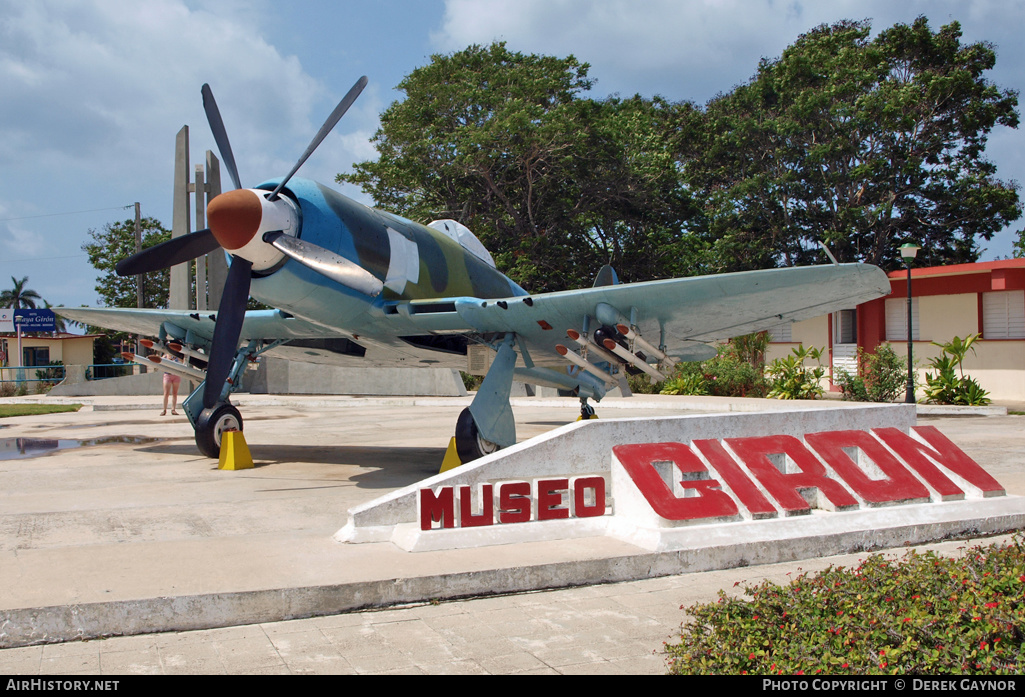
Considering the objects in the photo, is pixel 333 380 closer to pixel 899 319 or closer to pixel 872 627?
pixel 899 319

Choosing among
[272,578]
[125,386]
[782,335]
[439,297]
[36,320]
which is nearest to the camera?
[272,578]

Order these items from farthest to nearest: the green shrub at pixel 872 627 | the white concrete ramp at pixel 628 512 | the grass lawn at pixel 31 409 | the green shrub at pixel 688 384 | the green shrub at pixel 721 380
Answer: the green shrub at pixel 688 384, the green shrub at pixel 721 380, the grass lawn at pixel 31 409, the white concrete ramp at pixel 628 512, the green shrub at pixel 872 627

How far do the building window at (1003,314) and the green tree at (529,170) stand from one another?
14.8 meters

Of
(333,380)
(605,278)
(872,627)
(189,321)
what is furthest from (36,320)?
(872,627)

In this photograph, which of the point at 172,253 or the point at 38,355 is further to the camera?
the point at 38,355

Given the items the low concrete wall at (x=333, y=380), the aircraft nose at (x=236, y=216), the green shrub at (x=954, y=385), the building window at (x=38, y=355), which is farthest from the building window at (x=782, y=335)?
the building window at (x=38, y=355)

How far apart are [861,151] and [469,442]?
32.1 meters

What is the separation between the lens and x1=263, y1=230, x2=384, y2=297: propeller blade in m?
8.84

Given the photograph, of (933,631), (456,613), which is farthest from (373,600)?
(933,631)

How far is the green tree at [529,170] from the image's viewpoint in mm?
35000

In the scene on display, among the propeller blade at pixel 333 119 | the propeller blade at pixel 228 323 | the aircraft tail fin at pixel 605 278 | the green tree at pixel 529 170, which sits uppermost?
the green tree at pixel 529 170

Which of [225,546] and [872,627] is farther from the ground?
[872,627]

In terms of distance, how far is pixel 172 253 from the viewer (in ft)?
33.4

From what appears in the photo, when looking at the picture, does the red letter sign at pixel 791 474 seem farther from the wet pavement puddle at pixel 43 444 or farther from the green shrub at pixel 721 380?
the green shrub at pixel 721 380
